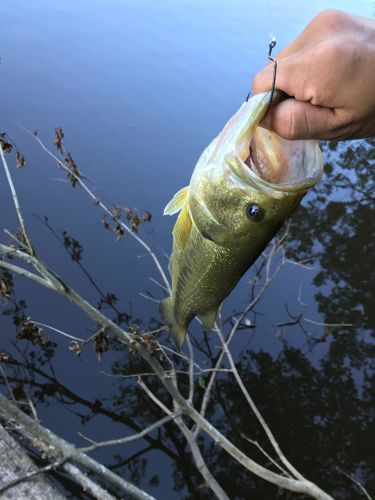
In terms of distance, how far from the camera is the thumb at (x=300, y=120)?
4.56 feet

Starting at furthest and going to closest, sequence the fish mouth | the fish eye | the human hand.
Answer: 1. the fish eye
2. the fish mouth
3. the human hand

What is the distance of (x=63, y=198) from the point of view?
6270mm

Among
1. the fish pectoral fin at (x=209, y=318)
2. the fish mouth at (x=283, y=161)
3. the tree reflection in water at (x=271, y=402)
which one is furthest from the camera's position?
the tree reflection in water at (x=271, y=402)

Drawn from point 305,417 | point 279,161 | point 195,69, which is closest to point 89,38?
point 195,69

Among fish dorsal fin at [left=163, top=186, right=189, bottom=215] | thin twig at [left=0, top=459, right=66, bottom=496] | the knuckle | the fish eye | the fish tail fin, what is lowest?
thin twig at [left=0, top=459, right=66, bottom=496]

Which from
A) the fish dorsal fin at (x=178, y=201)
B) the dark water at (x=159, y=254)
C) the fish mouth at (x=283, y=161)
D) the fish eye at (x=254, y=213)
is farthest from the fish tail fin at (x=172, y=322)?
the dark water at (x=159, y=254)

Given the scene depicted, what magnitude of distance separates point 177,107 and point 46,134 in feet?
7.23

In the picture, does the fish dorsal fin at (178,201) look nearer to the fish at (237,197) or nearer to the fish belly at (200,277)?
the fish at (237,197)

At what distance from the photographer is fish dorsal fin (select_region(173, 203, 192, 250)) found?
80.7 inches

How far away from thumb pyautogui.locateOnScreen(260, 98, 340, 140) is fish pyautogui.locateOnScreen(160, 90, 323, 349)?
0.03 m

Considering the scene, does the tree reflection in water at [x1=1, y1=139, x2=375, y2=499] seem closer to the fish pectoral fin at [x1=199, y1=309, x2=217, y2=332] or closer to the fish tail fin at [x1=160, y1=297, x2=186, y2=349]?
the fish tail fin at [x1=160, y1=297, x2=186, y2=349]

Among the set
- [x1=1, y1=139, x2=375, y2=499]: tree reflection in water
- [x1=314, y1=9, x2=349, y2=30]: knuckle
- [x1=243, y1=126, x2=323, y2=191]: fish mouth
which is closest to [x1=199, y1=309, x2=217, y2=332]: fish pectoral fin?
[x1=243, y1=126, x2=323, y2=191]: fish mouth

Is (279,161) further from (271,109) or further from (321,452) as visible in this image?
(321,452)

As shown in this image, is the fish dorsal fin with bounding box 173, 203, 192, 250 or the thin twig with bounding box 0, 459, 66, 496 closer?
the fish dorsal fin with bounding box 173, 203, 192, 250
